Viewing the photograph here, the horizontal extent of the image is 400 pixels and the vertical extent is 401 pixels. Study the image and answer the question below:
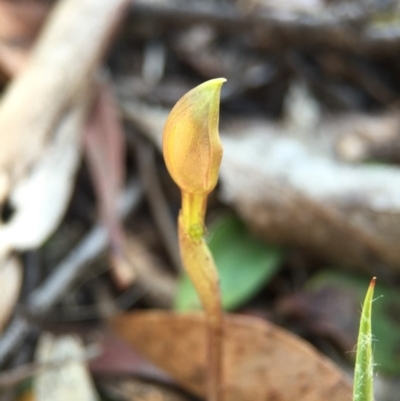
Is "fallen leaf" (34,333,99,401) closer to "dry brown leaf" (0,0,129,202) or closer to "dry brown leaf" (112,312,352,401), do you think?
"dry brown leaf" (112,312,352,401)

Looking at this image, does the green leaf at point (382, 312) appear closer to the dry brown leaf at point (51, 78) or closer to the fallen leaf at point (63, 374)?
the fallen leaf at point (63, 374)

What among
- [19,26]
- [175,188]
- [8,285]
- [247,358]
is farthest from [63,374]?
[19,26]

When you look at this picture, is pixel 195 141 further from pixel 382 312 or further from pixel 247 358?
pixel 382 312

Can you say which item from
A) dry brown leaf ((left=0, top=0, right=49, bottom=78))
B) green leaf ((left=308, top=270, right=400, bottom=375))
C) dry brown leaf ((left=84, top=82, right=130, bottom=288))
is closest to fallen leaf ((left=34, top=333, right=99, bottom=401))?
dry brown leaf ((left=84, top=82, right=130, bottom=288))

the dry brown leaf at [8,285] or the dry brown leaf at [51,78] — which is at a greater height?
the dry brown leaf at [51,78]

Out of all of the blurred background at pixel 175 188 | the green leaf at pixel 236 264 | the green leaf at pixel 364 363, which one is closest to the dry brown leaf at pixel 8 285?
the blurred background at pixel 175 188

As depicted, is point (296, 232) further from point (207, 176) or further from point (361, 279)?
point (207, 176)

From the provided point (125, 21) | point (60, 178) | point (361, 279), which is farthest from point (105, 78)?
point (361, 279)
